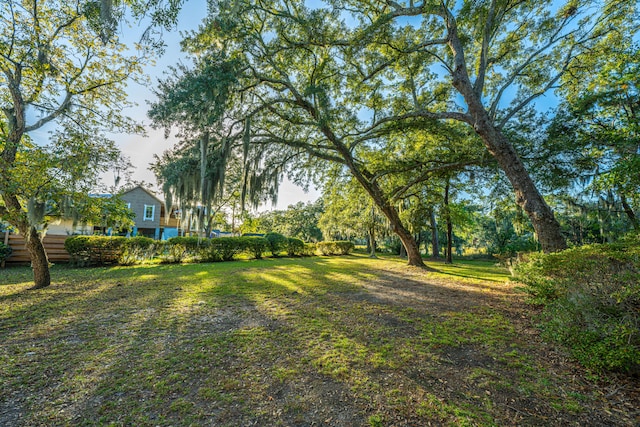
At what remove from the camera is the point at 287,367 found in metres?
2.39

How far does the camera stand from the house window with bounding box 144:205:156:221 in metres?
19.7

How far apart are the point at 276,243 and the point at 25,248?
993 cm

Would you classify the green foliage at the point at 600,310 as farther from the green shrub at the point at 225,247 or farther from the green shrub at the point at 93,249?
the green shrub at the point at 93,249

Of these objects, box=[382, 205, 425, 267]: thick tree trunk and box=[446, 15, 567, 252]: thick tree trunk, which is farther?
box=[382, 205, 425, 267]: thick tree trunk

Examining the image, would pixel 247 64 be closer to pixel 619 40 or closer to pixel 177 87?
pixel 177 87

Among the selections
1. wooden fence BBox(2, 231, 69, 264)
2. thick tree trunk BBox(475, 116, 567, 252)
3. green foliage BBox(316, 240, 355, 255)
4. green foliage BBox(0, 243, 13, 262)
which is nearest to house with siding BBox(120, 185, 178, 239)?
wooden fence BBox(2, 231, 69, 264)

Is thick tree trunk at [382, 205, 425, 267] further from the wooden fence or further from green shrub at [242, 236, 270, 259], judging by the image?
the wooden fence

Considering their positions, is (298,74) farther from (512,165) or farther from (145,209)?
(145,209)

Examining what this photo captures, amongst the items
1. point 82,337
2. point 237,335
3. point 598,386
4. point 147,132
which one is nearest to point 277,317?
point 237,335

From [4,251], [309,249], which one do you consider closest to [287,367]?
[4,251]

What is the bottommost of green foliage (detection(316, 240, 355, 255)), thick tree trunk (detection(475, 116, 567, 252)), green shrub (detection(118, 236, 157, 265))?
green foliage (detection(316, 240, 355, 255))

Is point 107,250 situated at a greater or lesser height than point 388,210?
lesser

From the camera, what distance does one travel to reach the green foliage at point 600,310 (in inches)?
82.3

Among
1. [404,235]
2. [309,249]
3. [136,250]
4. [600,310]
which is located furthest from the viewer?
[309,249]
